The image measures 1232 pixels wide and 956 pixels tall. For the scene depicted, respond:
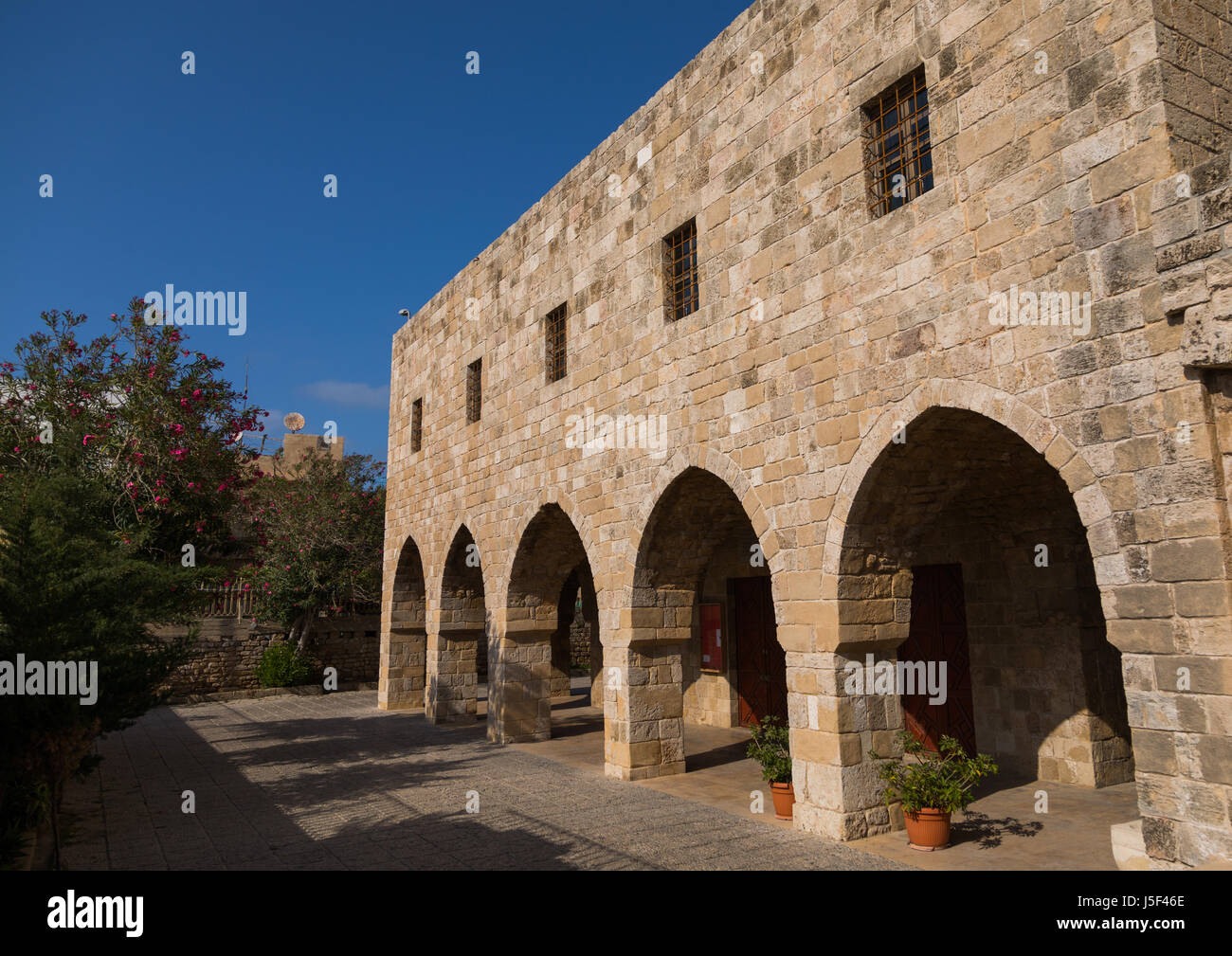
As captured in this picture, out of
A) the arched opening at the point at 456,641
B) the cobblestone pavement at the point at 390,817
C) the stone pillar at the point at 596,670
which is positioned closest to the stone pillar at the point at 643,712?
the cobblestone pavement at the point at 390,817

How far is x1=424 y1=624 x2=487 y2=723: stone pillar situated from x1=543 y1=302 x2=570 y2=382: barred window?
4.81 m

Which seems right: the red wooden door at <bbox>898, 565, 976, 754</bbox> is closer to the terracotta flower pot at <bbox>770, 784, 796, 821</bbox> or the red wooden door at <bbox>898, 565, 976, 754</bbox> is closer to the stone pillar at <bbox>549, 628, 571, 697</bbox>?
the terracotta flower pot at <bbox>770, 784, 796, 821</bbox>

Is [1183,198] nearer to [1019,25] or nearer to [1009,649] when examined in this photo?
[1019,25]

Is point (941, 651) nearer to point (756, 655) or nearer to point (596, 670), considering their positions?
point (756, 655)

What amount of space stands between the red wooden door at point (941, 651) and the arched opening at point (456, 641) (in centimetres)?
648

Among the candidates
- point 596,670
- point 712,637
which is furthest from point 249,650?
point 712,637

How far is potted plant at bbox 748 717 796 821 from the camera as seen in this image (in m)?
6.58

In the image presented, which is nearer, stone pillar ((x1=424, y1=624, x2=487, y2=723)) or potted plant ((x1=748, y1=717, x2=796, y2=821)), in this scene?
potted plant ((x1=748, y1=717, x2=796, y2=821))

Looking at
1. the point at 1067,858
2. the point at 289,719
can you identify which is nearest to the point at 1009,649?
the point at 1067,858

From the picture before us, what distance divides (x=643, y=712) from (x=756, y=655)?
3500 millimetres

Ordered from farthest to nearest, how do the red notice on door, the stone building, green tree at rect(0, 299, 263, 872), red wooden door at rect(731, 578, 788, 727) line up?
the red notice on door
red wooden door at rect(731, 578, 788, 727)
green tree at rect(0, 299, 263, 872)
the stone building

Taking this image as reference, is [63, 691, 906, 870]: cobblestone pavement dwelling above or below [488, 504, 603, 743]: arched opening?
below

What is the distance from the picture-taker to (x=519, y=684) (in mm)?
10969

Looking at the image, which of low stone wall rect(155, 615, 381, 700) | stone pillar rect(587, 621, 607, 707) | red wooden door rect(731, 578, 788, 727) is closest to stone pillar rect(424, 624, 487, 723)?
stone pillar rect(587, 621, 607, 707)
